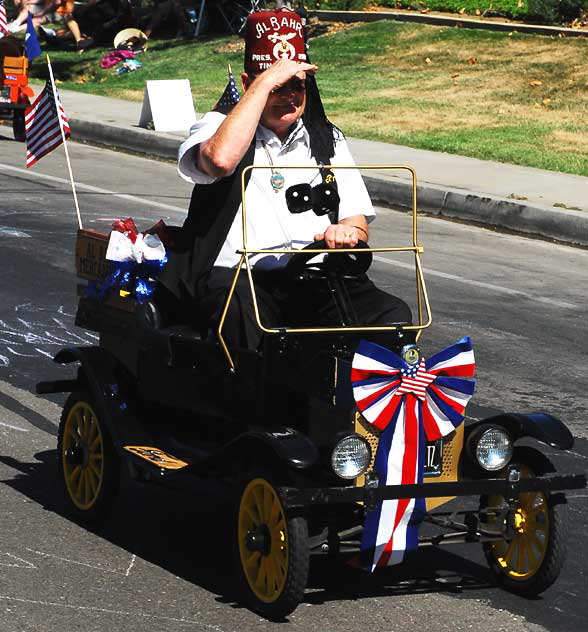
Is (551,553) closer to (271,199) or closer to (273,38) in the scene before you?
(271,199)

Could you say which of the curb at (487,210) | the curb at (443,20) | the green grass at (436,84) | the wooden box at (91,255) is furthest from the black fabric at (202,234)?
the curb at (443,20)

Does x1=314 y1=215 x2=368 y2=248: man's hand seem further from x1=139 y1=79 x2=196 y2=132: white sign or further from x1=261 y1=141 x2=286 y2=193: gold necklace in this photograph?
x1=139 y1=79 x2=196 y2=132: white sign

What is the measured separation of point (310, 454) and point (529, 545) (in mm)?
900

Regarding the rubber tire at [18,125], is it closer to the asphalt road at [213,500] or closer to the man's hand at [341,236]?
the asphalt road at [213,500]

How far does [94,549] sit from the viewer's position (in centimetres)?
534

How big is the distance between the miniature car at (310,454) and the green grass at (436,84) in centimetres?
1141

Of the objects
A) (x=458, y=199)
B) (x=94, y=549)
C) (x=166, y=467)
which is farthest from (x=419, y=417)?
(x=458, y=199)

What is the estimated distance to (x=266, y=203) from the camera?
5254 mm

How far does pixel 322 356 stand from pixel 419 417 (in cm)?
37

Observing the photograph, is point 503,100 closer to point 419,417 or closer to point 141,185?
point 141,185

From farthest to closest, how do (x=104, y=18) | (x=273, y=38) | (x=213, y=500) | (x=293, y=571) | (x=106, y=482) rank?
(x=104, y=18), (x=213, y=500), (x=106, y=482), (x=273, y=38), (x=293, y=571)

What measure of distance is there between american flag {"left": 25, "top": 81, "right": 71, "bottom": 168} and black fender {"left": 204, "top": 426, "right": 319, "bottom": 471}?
104 inches

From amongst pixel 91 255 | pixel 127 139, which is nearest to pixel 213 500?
pixel 91 255

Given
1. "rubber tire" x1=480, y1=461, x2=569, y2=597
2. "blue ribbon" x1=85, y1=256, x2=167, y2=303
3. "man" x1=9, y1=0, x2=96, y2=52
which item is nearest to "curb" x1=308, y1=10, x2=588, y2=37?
"man" x1=9, y1=0, x2=96, y2=52
